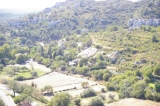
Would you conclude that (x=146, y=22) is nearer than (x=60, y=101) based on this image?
No

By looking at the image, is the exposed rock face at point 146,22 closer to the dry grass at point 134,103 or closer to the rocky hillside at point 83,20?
the rocky hillside at point 83,20

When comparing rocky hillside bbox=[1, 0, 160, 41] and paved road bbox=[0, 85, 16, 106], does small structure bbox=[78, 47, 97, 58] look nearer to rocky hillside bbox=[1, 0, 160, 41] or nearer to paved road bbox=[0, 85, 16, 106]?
rocky hillside bbox=[1, 0, 160, 41]

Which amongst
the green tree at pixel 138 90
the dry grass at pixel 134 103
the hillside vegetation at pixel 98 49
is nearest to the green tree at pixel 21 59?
the hillside vegetation at pixel 98 49

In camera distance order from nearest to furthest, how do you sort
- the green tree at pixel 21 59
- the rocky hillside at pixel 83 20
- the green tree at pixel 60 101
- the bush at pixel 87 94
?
the green tree at pixel 60 101
the bush at pixel 87 94
the green tree at pixel 21 59
the rocky hillside at pixel 83 20

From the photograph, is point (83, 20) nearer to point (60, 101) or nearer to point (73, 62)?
point (73, 62)

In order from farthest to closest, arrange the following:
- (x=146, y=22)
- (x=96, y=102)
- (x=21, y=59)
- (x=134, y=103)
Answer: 1. (x=146, y=22)
2. (x=21, y=59)
3. (x=96, y=102)
4. (x=134, y=103)

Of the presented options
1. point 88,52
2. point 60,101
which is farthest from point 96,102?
point 88,52

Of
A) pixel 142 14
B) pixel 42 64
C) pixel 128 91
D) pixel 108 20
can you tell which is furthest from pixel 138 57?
pixel 108 20

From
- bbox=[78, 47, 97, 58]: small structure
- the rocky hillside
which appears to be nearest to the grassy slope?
bbox=[78, 47, 97, 58]: small structure

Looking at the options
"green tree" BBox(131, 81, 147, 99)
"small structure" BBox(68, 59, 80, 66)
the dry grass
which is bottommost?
"small structure" BBox(68, 59, 80, 66)

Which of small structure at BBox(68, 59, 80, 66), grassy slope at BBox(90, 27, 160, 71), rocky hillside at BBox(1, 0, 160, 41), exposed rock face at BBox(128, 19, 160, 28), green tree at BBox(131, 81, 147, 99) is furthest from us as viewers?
rocky hillside at BBox(1, 0, 160, 41)

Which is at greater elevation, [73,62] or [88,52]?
[88,52]
